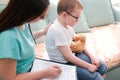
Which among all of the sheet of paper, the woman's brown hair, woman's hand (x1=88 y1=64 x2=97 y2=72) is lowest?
woman's hand (x1=88 y1=64 x2=97 y2=72)

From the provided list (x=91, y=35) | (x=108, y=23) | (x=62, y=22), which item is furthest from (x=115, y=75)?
(x=108, y=23)

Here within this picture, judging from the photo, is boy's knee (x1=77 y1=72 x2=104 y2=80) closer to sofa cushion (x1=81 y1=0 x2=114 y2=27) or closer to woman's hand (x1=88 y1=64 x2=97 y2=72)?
woman's hand (x1=88 y1=64 x2=97 y2=72)

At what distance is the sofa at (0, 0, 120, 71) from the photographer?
6.55 feet

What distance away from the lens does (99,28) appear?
2.81m

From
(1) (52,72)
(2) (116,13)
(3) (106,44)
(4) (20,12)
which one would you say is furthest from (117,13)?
(4) (20,12)

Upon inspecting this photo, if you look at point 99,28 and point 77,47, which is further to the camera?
point 99,28

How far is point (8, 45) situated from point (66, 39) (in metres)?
0.48

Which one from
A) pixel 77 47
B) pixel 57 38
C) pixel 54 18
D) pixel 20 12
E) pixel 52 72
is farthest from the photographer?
pixel 54 18

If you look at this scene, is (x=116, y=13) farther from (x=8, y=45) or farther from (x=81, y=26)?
(x=8, y=45)

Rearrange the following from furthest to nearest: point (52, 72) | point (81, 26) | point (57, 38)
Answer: point (81, 26), point (57, 38), point (52, 72)

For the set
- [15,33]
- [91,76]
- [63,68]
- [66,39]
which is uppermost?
[15,33]

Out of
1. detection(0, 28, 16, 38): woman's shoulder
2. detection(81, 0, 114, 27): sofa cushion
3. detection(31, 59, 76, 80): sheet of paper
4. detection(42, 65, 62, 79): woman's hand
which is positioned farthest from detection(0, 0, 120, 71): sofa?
detection(0, 28, 16, 38): woman's shoulder

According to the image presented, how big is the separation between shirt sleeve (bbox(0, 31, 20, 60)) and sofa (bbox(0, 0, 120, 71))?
854mm

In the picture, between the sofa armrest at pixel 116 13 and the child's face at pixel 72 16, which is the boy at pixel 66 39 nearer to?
the child's face at pixel 72 16
